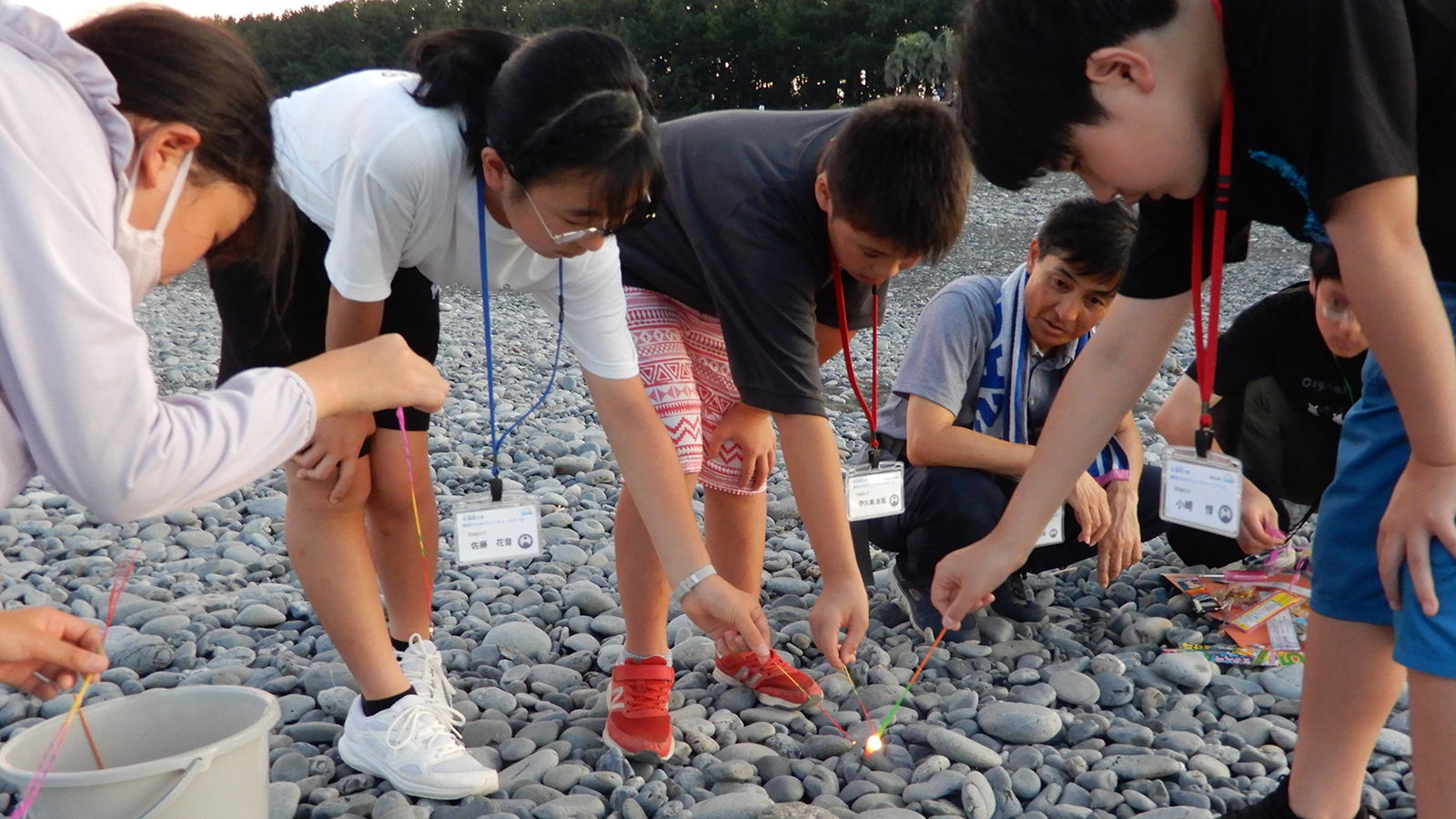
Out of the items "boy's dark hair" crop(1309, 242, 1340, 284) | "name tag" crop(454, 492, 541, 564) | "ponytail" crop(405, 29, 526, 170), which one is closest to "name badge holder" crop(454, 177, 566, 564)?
"name tag" crop(454, 492, 541, 564)

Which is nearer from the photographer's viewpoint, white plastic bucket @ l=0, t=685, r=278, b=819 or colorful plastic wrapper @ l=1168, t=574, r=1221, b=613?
white plastic bucket @ l=0, t=685, r=278, b=819

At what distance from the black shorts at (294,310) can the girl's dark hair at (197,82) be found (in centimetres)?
56

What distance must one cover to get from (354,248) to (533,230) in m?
0.29

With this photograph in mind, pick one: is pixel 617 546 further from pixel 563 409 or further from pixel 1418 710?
pixel 563 409

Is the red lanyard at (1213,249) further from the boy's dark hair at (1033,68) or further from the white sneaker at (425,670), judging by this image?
the white sneaker at (425,670)

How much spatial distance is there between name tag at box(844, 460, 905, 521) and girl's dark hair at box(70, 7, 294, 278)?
1383 millimetres


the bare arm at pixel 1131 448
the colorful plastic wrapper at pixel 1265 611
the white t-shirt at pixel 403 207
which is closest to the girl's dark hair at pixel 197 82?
the white t-shirt at pixel 403 207

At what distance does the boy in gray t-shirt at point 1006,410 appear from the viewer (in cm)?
257

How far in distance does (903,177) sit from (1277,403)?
1.43 m

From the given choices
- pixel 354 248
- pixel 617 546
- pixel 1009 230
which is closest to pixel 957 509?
pixel 617 546

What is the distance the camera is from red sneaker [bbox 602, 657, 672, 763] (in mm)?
2125

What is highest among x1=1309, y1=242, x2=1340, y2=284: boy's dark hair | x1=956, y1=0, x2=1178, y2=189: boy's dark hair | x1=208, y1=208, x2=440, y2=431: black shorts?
x1=956, y1=0, x2=1178, y2=189: boy's dark hair

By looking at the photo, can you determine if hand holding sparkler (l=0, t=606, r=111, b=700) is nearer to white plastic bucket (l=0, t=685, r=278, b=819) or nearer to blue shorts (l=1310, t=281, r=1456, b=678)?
white plastic bucket (l=0, t=685, r=278, b=819)

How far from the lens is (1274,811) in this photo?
5.57 ft
